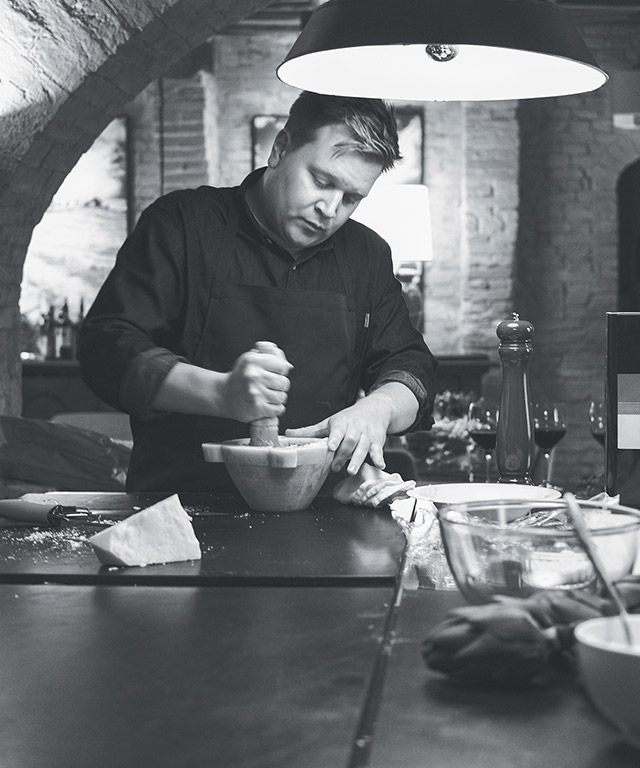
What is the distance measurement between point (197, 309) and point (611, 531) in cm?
164

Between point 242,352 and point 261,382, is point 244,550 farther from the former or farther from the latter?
point 242,352

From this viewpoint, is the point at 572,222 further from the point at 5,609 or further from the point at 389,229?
the point at 5,609

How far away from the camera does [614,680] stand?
2.39 feet

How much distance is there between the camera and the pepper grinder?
1.99 m

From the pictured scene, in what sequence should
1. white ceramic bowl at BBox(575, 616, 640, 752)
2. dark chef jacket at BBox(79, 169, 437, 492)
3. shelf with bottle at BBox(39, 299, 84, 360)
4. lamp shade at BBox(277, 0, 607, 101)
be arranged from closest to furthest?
white ceramic bowl at BBox(575, 616, 640, 752) < lamp shade at BBox(277, 0, 607, 101) < dark chef jacket at BBox(79, 169, 437, 492) < shelf with bottle at BBox(39, 299, 84, 360)

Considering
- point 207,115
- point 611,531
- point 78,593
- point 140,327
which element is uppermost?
point 207,115

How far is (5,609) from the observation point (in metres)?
1.19

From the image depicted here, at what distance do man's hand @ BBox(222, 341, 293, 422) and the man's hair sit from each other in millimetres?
707

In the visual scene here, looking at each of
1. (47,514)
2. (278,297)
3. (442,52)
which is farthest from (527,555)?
(278,297)

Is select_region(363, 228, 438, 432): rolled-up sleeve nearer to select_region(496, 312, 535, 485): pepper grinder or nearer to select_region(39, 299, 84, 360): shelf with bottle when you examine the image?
select_region(496, 312, 535, 485): pepper grinder

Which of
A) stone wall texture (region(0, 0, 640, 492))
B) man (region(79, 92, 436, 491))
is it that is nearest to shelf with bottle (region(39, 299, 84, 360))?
stone wall texture (region(0, 0, 640, 492))

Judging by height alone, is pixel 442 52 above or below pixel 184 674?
above

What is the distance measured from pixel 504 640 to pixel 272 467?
0.98m

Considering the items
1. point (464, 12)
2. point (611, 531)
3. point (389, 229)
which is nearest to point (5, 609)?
point (611, 531)
